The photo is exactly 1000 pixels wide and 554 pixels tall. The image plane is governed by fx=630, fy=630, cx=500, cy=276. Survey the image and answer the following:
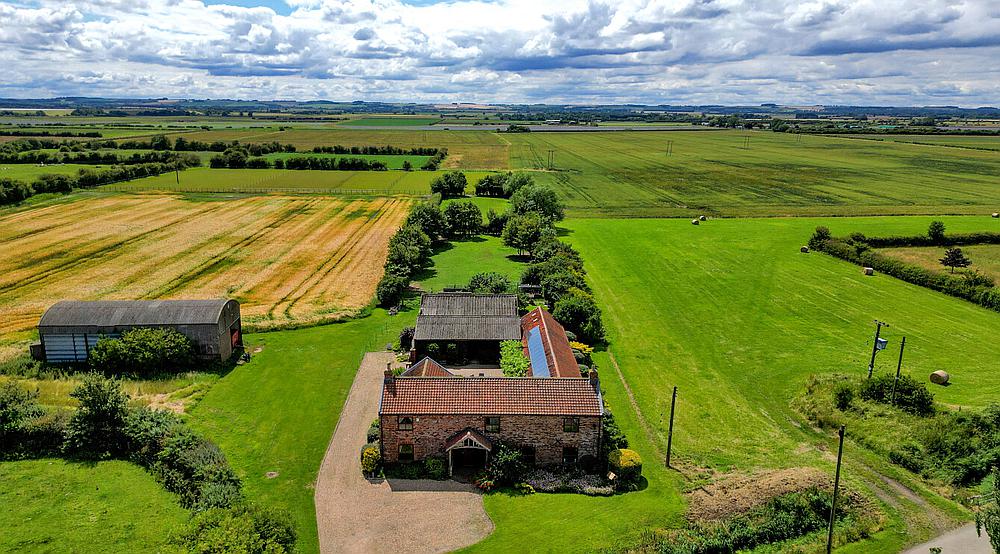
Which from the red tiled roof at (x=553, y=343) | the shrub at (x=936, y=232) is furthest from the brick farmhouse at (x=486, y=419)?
the shrub at (x=936, y=232)

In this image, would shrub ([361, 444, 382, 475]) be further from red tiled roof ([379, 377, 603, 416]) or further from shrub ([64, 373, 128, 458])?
shrub ([64, 373, 128, 458])

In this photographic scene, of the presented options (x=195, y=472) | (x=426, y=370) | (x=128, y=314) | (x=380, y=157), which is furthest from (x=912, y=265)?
(x=380, y=157)

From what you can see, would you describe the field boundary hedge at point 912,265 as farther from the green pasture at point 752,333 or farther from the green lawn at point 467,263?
the green lawn at point 467,263

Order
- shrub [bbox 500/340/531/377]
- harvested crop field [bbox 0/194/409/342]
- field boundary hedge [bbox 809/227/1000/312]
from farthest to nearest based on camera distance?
1. field boundary hedge [bbox 809/227/1000/312]
2. harvested crop field [bbox 0/194/409/342]
3. shrub [bbox 500/340/531/377]

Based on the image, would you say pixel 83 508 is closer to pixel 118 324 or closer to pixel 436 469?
pixel 436 469

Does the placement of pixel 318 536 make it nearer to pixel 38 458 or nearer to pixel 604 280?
pixel 38 458

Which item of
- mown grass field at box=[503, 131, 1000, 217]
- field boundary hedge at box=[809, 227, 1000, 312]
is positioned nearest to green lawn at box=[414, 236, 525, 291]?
mown grass field at box=[503, 131, 1000, 217]

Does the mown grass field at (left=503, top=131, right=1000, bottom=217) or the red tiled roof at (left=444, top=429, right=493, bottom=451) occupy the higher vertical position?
the mown grass field at (left=503, top=131, right=1000, bottom=217)
